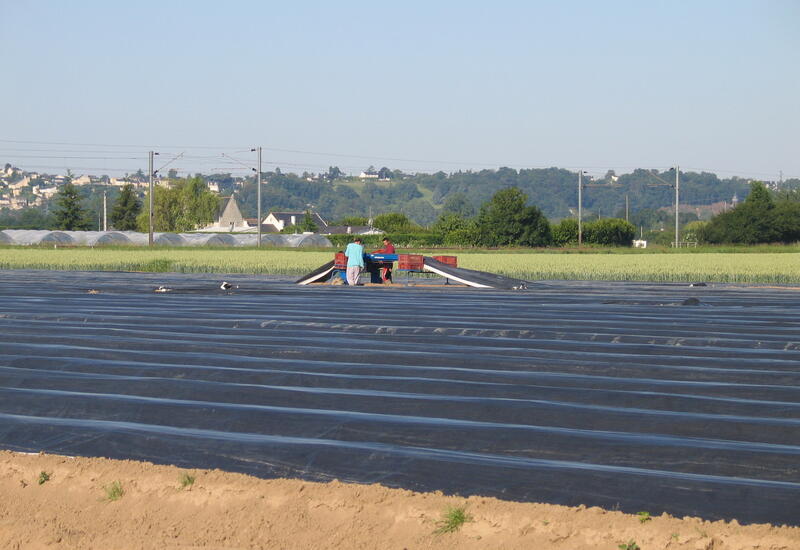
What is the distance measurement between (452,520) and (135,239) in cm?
6373

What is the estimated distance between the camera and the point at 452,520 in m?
5.10

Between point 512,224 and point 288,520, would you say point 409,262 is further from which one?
point 512,224

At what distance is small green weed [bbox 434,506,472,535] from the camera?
5051 millimetres

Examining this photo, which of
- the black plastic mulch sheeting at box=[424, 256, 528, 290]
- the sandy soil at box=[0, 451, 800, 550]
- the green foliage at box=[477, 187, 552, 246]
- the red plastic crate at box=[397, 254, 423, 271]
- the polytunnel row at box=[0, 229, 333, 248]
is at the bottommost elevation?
the sandy soil at box=[0, 451, 800, 550]

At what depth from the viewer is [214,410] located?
7613mm

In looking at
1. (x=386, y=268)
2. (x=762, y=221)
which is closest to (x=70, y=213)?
(x=762, y=221)

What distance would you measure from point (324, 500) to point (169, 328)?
8.16 metres

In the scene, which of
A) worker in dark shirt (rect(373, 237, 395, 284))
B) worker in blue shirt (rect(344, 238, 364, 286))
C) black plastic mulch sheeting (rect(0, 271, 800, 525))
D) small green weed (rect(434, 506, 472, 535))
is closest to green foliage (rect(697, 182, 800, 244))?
worker in dark shirt (rect(373, 237, 395, 284))

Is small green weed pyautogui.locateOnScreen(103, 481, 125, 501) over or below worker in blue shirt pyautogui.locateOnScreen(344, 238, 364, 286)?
below

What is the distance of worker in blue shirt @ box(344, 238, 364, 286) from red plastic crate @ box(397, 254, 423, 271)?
3.19 ft

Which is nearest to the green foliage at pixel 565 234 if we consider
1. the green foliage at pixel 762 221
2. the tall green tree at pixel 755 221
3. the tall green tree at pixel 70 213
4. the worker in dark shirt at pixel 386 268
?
the tall green tree at pixel 755 221

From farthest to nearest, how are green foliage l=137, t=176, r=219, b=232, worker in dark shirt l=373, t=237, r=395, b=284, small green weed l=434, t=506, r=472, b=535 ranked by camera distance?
green foliage l=137, t=176, r=219, b=232
worker in dark shirt l=373, t=237, r=395, b=284
small green weed l=434, t=506, r=472, b=535

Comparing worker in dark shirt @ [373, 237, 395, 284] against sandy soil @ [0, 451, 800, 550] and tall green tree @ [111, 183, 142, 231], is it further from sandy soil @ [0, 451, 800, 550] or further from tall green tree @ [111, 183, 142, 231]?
tall green tree @ [111, 183, 142, 231]

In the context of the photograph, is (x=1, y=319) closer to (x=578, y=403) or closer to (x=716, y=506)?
(x=578, y=403)
